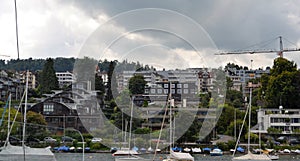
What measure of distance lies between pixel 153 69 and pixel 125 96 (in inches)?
105

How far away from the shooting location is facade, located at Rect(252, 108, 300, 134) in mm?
45216

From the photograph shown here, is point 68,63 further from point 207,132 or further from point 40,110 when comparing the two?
point 207,132

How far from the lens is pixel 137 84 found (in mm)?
27703

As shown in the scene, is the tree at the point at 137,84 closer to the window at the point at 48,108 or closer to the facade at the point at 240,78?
the window at the point at 48,108

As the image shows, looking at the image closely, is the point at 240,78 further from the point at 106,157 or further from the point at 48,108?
the point at 106,157

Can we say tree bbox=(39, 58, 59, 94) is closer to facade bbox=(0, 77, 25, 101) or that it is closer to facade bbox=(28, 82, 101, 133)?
A: facade bbox=(0, 77, 25, 101)

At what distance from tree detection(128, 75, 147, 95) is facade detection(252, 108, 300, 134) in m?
19.7

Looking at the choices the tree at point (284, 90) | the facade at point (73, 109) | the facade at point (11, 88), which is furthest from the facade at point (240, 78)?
the facade at point (73, 109)

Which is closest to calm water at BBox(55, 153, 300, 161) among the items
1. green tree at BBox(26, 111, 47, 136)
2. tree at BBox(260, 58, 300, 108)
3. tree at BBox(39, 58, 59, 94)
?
green tree at BBox(26, 111, 47, 136)

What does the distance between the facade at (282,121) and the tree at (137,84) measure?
19.7 meters

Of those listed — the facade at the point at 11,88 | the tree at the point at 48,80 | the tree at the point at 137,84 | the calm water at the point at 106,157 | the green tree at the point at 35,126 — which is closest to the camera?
the tree at the point at 137,84

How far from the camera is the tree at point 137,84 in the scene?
88.7ft

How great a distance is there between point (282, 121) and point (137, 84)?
21.7 metres

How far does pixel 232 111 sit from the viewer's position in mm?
46406
